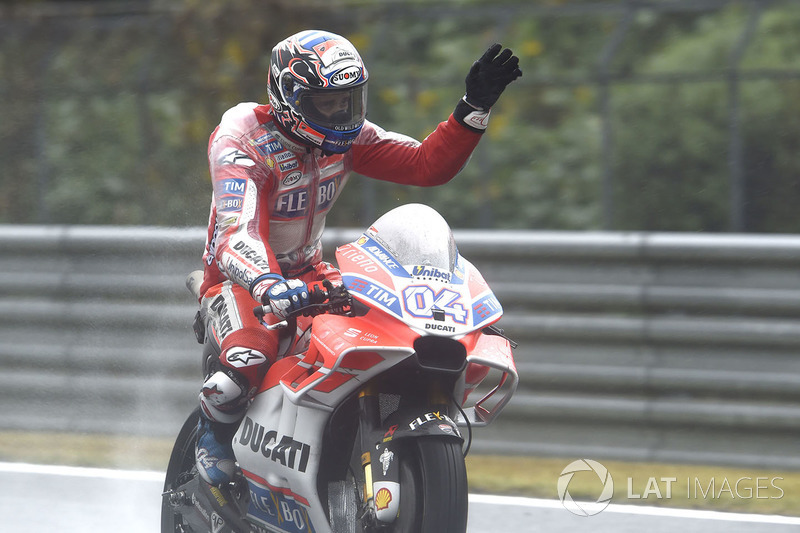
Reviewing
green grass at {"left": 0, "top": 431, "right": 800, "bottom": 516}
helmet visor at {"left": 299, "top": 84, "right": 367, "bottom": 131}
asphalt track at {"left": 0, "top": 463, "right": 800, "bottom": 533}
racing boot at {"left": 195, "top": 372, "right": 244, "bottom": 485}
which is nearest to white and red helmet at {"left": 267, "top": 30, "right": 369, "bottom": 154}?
helmet visor at {"left": 299, "top": 84, "right": 367, "bottom": 131}

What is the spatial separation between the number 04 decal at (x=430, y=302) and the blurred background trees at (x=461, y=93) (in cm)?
382

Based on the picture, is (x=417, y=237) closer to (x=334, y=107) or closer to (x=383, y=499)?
(x=334, y=107)

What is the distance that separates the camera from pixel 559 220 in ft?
32.6

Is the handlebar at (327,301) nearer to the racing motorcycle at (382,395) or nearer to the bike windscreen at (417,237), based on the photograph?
the racing motorcycle at (382,395)

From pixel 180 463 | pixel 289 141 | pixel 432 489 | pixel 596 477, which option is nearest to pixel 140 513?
pixel 180 463

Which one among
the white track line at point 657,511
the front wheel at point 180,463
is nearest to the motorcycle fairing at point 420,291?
the front wheel at point 180,463

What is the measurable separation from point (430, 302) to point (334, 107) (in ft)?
2.85

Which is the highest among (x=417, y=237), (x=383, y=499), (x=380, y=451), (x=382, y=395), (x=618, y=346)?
(x=417, y=237)

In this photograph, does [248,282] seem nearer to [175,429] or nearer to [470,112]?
[470,112]

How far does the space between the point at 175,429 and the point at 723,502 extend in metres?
3.01

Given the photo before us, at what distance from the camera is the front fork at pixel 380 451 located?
3621 millimetres

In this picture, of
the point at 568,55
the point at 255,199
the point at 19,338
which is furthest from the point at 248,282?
the point at 568,55

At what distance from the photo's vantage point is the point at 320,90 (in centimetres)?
416

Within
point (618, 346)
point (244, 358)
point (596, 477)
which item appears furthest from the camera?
point (618, 346)
